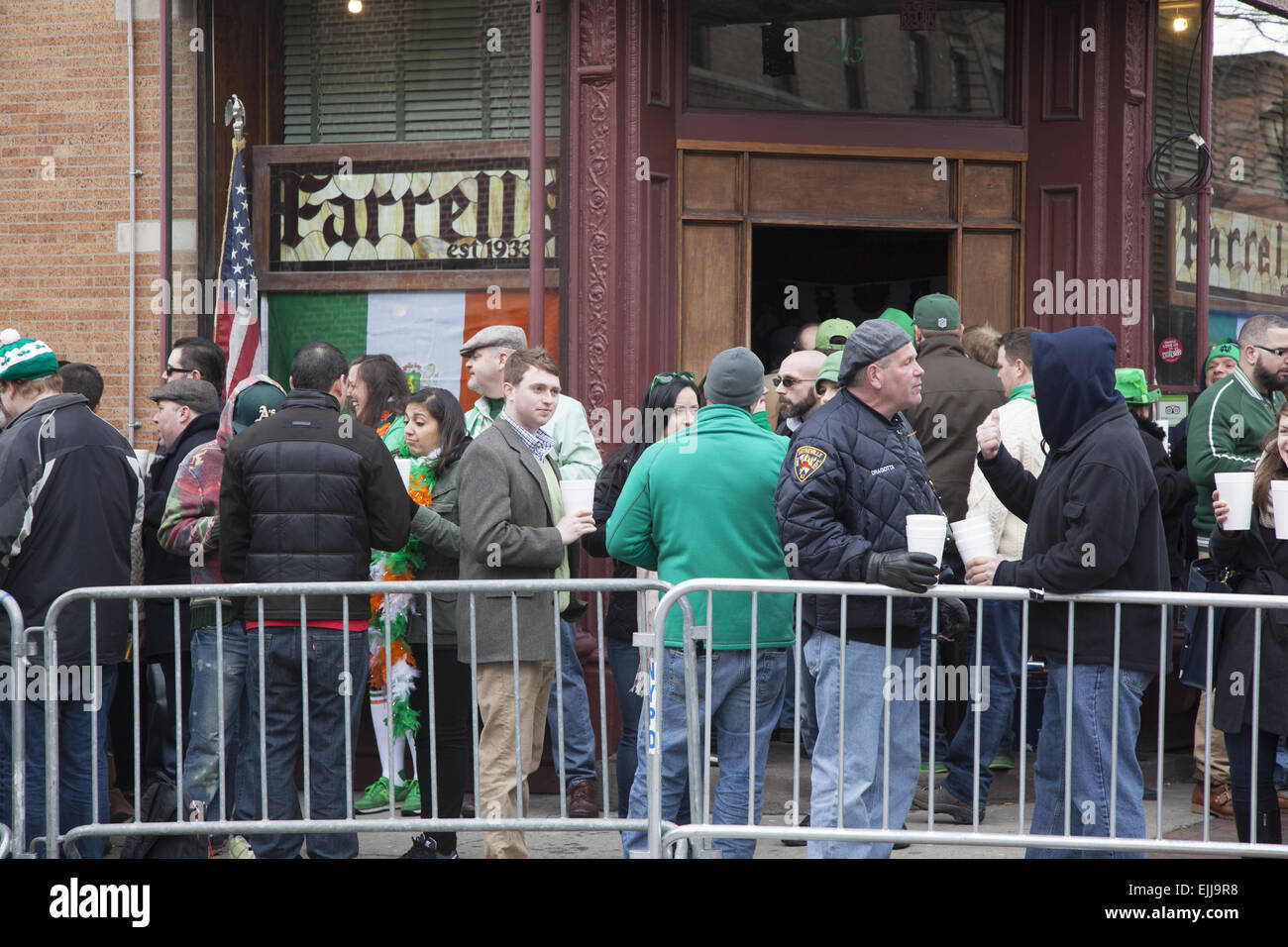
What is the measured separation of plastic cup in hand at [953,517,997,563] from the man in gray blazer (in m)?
1.52

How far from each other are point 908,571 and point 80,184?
669cm

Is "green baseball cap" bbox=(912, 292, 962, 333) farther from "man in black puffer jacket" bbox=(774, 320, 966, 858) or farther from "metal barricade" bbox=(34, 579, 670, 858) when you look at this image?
"metal barricade" bbox=(34, 579, 670, 858)

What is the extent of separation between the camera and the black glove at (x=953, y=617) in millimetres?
5297

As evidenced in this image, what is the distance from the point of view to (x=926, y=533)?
4930 mm

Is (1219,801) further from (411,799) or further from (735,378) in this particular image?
(411,799)

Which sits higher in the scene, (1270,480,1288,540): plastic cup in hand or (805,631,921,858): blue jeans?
(1270,480,1288,540): plastic cup in hand

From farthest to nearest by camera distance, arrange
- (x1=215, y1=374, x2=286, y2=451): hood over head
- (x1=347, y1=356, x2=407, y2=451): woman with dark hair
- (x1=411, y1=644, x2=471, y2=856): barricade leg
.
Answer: (x1=347, y1=356, x2=407, y2=451): woman with dark hair, (x1=215, y1=374, x2=286, y2=451): hood over head, (x1=411, y1=644, x2=471, y2=856): barricade leg

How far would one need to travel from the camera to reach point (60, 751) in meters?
6.16

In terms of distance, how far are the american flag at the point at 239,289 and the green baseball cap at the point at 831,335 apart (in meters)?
3.58

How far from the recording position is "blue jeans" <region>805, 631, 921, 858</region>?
5215 mm

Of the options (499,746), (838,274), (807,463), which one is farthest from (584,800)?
(838,274)

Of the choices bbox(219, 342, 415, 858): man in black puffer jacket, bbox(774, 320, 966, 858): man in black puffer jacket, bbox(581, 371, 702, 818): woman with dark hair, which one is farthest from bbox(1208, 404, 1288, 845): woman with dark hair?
bbox(219, 342, 415, 858): man in black puffer jacket
